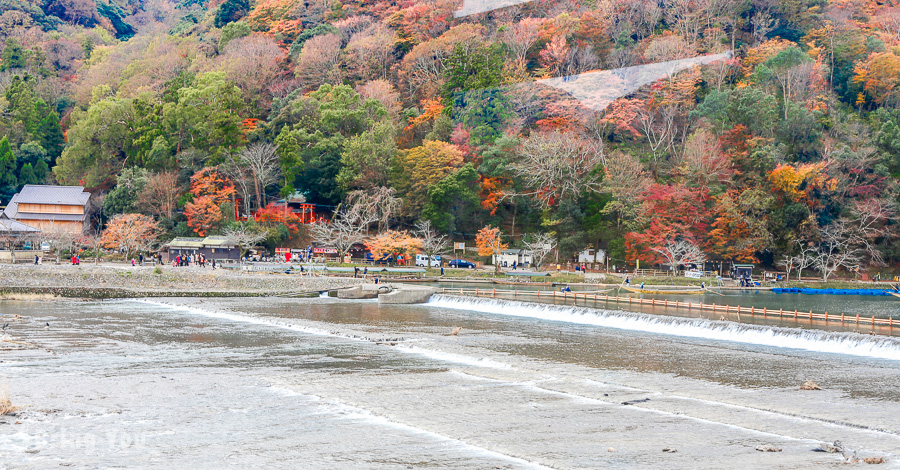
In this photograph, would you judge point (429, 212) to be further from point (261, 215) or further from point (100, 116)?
point (100, 116)

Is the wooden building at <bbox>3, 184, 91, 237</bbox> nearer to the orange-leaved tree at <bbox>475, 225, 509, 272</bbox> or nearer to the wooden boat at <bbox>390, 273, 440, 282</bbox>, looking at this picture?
the wooden boat at <bbox>390, 273, 440, 282</bbox>

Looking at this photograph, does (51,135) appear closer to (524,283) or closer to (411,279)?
(411,279)

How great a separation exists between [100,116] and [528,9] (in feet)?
145

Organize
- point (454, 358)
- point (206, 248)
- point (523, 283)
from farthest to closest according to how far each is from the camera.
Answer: point (206, 248)
point (523, 283)
point (454, 358)

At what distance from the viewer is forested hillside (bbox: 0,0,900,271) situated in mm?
54438

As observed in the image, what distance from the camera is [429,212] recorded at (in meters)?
58.0

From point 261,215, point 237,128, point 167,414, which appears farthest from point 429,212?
point 167,414

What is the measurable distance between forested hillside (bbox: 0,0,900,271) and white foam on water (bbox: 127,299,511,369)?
921 inches

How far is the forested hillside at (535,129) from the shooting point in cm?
5444

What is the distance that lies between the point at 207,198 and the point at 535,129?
28.2 meters

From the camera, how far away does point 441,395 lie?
17.0 m

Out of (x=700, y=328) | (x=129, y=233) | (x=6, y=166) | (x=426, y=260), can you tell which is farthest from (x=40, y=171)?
(x=700, y=328)

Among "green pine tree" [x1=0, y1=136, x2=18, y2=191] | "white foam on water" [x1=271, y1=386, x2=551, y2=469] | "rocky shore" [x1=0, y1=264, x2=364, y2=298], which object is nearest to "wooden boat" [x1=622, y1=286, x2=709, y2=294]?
"rocky shore" [x1=0, y1=264, x2=364, y2=298]

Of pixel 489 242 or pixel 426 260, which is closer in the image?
pixel 489 242
